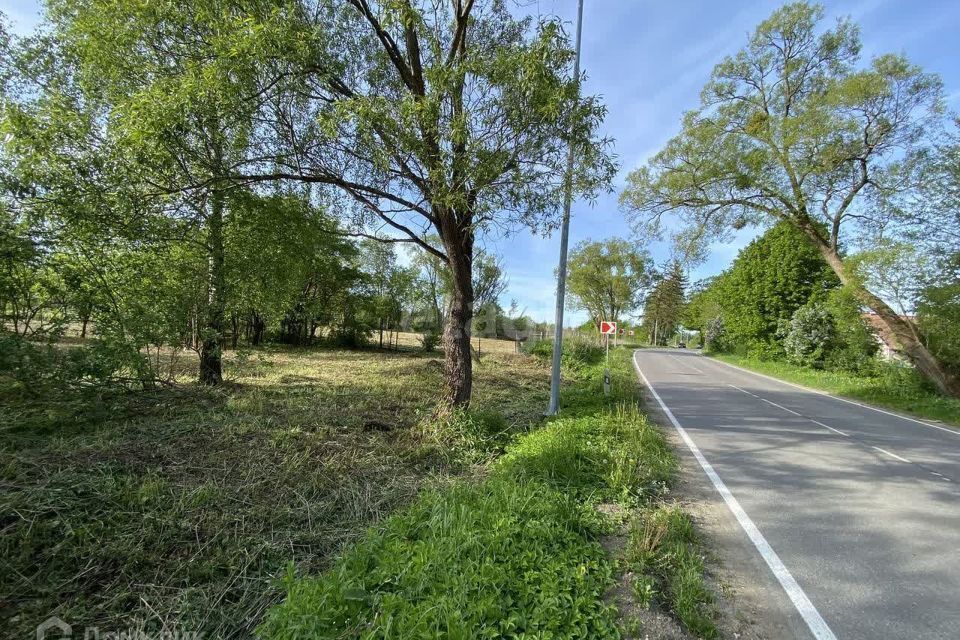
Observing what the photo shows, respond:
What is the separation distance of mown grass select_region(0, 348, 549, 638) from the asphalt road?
316 cm

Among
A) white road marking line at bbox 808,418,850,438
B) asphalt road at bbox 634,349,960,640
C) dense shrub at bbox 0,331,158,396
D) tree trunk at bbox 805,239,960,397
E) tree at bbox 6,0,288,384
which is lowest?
asphalt road at bbox 634,349,960,640

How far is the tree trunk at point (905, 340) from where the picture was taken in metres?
11.3

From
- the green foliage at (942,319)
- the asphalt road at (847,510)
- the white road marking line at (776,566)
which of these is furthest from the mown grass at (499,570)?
the green foliage at (942,319)

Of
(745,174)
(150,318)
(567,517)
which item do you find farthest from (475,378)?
(745,174)

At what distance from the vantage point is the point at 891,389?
12.0 metres

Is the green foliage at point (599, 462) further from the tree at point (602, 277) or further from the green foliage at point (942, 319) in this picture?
the tree at point (602, 277)

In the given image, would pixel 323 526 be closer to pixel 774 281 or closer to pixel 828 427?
pixel 828 427

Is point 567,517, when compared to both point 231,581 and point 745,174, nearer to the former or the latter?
point 231,581

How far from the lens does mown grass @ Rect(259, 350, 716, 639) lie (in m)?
2.01

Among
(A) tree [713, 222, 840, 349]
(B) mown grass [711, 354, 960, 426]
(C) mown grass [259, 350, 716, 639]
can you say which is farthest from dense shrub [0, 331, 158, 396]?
(A) tree [713, 222, 840, 349]

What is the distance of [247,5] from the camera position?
4.43 metres

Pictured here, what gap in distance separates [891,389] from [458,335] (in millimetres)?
14624

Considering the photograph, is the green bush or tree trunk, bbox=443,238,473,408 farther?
tree trunk, bbox=443,238,473,408

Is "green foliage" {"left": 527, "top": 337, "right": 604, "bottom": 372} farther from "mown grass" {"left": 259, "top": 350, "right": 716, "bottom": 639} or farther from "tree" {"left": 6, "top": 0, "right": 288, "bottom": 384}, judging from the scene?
"tree" {"left": 6, "top": 0, "right": 288, "bottom": 384}
